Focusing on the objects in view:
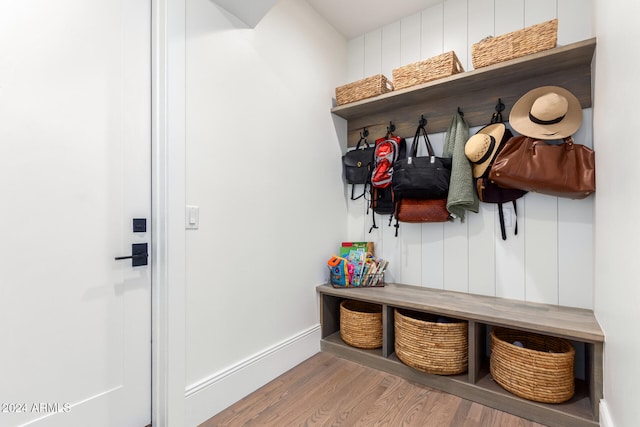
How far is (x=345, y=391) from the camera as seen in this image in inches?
72.0

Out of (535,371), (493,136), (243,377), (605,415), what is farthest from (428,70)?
(243,377)

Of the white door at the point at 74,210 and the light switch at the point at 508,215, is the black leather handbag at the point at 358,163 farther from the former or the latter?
the white door at the point at 74,210

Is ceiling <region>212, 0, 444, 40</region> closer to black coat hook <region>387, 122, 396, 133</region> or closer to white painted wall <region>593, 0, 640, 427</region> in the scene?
black coat hook <region>387, 122, 396, 133</region>

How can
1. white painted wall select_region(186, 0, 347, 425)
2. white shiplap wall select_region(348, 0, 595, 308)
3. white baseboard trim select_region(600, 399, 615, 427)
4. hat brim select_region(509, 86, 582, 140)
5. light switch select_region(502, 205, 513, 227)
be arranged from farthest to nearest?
light switch select_region(502, 205, 513, 227) < white shiplap wall select_region(348, 0, 595, 308) < hat brim select_region(509, 86, 582, 140) < white painted wall select_region(186, 0, 347, 425) < white baseboard trim select_region(600, 399, 615, 427)

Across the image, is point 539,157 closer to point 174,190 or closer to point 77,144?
point 174,190

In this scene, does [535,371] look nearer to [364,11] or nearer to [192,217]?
[192,217]

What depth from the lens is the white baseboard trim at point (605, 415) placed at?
1.26 metres

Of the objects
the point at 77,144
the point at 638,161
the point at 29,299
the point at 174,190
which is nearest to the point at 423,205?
the point at 638,161

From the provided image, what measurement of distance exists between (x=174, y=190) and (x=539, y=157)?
1961 millimetres

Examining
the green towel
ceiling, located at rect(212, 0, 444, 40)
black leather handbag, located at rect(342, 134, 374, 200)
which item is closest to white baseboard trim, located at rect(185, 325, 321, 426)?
black leather handbag, located at rect(342, 134, 374, 200)

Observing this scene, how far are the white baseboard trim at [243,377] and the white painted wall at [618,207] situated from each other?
1.64m

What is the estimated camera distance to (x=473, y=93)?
7.06ft

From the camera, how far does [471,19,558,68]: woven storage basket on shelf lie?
1.69 metres

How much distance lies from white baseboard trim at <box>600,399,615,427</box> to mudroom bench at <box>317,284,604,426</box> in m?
0.05
